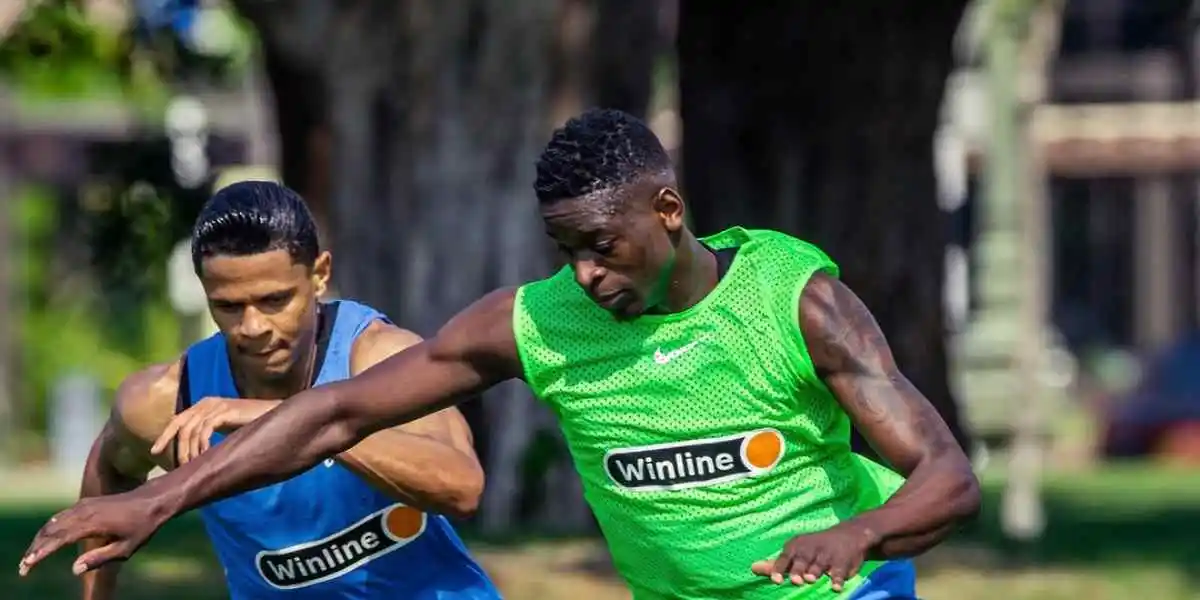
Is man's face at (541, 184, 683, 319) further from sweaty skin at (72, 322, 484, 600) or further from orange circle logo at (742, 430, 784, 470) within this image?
sweaty skin at (72, 322, 484, 600)

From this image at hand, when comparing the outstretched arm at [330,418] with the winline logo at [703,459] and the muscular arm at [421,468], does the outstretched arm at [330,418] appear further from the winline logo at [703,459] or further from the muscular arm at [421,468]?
the winline logo at [703,459]

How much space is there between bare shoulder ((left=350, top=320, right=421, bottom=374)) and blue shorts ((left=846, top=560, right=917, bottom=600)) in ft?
3.53

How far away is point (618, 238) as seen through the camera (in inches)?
201

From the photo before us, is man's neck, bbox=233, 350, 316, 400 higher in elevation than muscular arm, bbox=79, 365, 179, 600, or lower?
higher

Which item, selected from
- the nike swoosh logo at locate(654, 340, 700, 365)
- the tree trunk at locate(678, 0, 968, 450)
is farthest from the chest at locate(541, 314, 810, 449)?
the tree trunk at locate(678, 0, 968, 450)

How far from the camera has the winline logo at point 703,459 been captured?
5.38 metres

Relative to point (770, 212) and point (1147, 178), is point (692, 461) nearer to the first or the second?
point (770, 212)

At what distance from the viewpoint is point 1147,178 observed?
38.1 meters

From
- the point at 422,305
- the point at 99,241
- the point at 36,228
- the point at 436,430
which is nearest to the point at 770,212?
the point at 422,305

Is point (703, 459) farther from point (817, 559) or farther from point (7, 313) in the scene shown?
point (7, 313)

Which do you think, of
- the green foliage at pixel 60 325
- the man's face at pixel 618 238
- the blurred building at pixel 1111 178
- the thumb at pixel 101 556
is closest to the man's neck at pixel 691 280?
the man's face at pixel 618 238

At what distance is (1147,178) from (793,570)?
3435cm

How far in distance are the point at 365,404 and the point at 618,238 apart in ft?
2.25

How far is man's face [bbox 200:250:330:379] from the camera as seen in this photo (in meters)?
5.65
